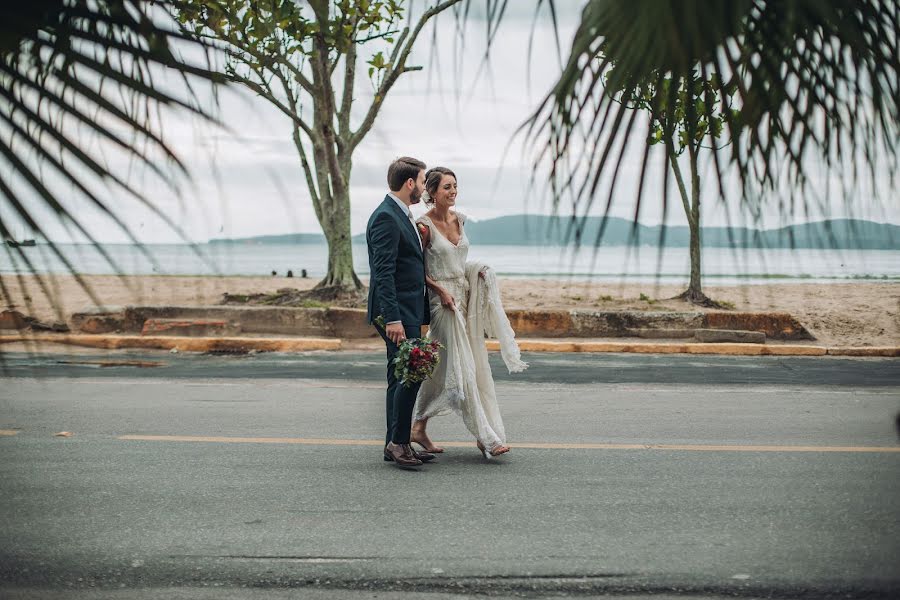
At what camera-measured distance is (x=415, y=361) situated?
16.6ft

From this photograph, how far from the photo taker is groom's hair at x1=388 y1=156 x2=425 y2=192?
17.2 ft

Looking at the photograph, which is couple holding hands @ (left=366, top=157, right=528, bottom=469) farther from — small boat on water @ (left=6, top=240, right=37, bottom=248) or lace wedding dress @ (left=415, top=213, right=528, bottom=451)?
small boat on water @ (left=6, top=240, right=37, bottom=248)

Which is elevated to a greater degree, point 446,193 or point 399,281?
point 446,193

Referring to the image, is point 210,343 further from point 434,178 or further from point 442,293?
point 434,178

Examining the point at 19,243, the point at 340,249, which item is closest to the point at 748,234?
the point at 19,243

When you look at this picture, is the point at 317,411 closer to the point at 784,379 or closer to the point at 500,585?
the point at 500,585

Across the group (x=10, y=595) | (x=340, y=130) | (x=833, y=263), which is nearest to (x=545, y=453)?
(x=10, y=595)

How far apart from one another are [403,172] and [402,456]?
1601mm

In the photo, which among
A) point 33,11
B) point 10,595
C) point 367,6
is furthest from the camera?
point 367,6

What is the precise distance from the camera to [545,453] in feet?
18.4

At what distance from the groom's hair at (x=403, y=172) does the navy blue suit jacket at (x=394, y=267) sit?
11 centimetres

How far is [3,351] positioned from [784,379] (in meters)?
8.93

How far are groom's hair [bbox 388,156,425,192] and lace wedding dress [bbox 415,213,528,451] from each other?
0.28m

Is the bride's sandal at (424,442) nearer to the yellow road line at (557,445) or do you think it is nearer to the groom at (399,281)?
the groom at (399,281)
